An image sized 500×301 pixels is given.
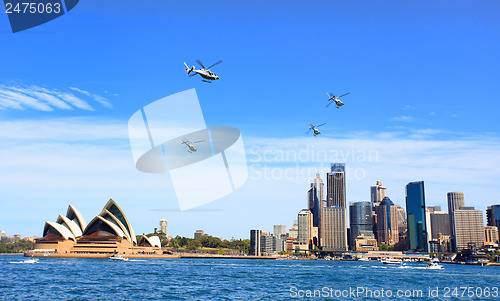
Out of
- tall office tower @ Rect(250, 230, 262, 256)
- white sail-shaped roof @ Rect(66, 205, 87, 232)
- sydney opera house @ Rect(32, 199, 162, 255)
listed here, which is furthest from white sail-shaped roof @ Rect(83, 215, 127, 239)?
tall office tower @ Rect(250, 230, 262, 256)

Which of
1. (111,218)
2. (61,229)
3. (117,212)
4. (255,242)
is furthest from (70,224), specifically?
(255,242)

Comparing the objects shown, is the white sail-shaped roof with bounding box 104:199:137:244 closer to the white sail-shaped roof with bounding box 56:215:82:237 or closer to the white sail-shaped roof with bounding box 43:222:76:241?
the white sail-shaped roof with bounding box 56:215:82:237

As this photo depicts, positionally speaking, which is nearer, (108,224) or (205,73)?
(205,73)

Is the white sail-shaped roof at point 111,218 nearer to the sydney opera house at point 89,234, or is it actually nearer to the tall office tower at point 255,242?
the sydney opera house at point 89,234

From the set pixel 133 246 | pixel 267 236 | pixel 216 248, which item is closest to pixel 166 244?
pixel 216 248

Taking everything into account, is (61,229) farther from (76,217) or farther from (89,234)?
(89,234)

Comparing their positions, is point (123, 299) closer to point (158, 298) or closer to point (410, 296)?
point (158, 298)

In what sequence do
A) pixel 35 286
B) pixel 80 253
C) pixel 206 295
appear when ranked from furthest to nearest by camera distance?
pixel 80 253 → pixel 35 286 → pixel 206 295
